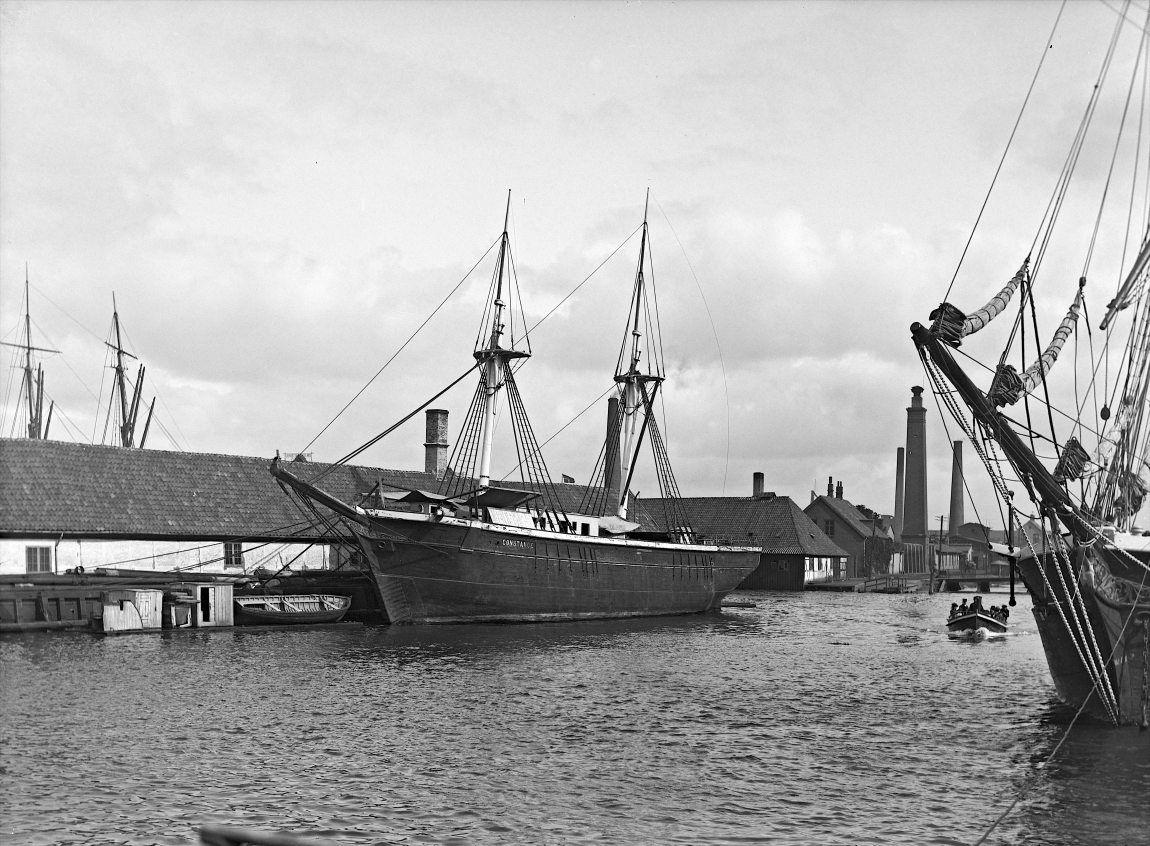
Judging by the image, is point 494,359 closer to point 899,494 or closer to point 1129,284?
point 1129,284

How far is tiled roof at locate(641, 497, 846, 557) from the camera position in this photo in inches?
3204

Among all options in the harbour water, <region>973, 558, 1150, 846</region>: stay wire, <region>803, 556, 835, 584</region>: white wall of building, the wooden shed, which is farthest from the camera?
<region>803, 556, 835, 584</region>: white wall of building

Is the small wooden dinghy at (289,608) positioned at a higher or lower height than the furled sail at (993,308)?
lower

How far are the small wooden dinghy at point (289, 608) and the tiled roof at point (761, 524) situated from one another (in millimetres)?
44044

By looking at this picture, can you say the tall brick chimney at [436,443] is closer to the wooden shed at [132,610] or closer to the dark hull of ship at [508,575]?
the dark hull of ship at [508,575]

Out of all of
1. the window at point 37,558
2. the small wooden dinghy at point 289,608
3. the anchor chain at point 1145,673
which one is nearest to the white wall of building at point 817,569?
the small wooden dinghy at point 289,608

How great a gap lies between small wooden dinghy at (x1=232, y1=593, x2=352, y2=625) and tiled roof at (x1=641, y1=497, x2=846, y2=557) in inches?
1734

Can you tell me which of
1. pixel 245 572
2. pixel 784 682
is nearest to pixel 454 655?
pixel 784 682

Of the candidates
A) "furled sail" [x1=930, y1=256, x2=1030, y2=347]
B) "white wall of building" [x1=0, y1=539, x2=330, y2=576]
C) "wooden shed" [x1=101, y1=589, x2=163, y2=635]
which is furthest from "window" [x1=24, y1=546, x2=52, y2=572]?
"furled sail" [x1=930, y1=256, x2=1030, y2=347]

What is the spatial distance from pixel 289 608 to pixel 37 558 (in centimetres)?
990

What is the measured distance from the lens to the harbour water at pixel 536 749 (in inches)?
544

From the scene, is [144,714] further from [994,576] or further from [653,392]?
[994,576]

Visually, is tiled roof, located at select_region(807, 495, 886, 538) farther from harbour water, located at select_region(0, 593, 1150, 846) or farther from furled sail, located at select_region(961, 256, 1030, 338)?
furled sail, located at select_region(961, 256, 1030, 338)

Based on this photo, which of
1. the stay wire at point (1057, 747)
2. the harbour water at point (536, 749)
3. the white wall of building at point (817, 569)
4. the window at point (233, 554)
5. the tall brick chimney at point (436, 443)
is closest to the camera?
the stay wire at point (1057, 747)
